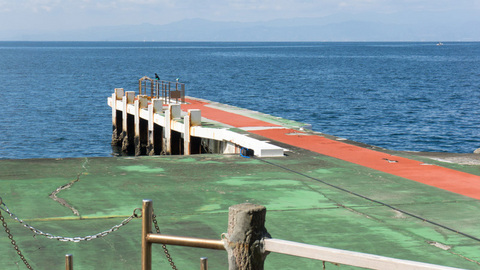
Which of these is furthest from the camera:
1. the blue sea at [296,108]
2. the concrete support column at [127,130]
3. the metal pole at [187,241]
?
the blue sea at [296,108]

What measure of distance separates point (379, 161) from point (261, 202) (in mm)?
5466

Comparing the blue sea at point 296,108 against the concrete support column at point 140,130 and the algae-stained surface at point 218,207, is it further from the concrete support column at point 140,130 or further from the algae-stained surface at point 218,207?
the algae-stained surface at point 218,207

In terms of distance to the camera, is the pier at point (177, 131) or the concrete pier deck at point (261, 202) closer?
the concrete pier deck at point (261, 202)

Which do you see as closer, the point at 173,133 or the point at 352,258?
the point at 352,258

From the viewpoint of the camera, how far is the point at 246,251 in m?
5.43

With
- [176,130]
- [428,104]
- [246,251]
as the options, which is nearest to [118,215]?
[246,251]

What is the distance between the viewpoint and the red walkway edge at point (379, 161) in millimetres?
13914

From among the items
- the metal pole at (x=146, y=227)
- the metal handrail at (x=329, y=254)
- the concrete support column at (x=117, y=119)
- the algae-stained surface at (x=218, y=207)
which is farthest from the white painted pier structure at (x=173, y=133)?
the metal handrail at (x=329, y=254)

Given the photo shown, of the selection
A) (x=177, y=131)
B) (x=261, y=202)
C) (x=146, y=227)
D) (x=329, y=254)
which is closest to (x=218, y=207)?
(x=261, y=202)

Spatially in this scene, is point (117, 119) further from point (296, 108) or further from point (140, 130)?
point (296, 108)

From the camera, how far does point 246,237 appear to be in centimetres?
542

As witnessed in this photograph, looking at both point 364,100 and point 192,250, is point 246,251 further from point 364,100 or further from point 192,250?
point 364,100

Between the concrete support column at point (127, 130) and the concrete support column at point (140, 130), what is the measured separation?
6.33 feet

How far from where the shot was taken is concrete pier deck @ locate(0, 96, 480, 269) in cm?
923
